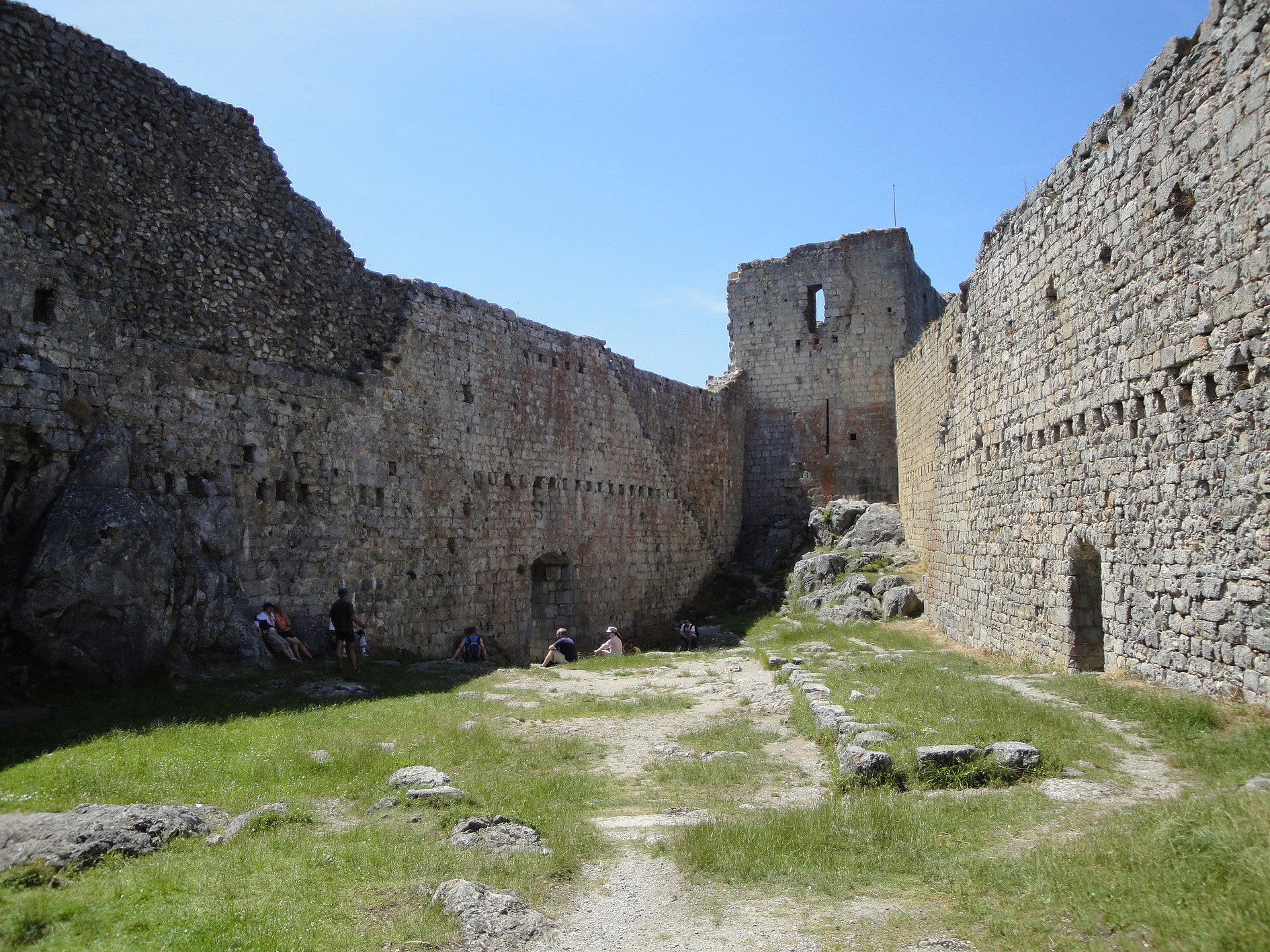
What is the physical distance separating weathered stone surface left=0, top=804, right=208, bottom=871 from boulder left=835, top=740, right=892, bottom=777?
460 cm

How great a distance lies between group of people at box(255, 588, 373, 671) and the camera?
42.2 feet

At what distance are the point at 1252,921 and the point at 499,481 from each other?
1580 centimetres

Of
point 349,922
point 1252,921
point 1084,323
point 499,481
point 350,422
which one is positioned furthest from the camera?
point 499,481

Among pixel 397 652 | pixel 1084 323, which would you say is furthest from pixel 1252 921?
pixel 397 652

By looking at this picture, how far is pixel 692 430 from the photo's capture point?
2628 centimetres

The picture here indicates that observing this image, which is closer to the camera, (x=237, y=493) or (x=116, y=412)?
(x=116, y=412)

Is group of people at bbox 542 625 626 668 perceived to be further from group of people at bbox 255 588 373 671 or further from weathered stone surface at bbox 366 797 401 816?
weathered stone surface at bbox 366 797 401 816

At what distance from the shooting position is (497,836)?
5801 millimetres

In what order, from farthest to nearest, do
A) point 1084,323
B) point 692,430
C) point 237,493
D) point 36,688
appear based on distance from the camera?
point 692,430
point 237,493
point 1084,323
point 36,688

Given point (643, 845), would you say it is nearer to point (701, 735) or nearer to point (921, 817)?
point (921, 817)

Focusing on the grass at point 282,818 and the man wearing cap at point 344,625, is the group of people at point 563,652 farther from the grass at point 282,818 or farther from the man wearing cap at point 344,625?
the grass at point 282,818

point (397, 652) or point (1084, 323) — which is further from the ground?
point (1084, 323)

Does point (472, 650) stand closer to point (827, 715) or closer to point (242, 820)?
point (827, 715)

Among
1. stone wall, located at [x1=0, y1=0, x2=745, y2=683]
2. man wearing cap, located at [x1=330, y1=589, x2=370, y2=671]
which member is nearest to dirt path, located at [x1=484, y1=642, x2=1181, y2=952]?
man wearing cap, located at [x1=330, y1=589, x2=370, y2=671]
